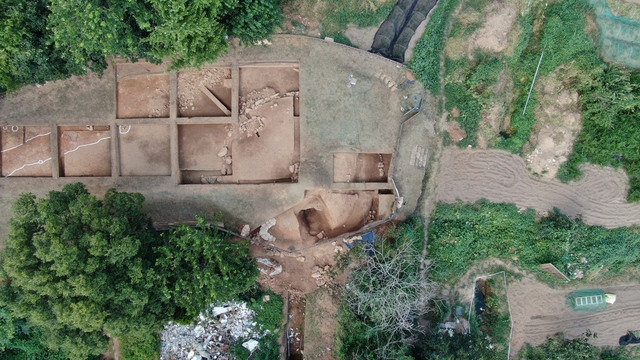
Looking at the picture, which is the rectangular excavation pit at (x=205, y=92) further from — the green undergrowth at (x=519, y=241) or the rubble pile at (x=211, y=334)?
the green undergrowth at (x=519, y=241)

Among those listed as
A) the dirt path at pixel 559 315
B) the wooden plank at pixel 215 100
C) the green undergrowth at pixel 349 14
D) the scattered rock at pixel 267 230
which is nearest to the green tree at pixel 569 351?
the dirt path at pixel 559 315

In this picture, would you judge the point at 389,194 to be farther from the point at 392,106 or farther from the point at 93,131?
the point at 93,131

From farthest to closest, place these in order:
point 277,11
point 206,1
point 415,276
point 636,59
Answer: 1. point 636,59
2. point 415,276
3. point 277,11
4. point 206,1

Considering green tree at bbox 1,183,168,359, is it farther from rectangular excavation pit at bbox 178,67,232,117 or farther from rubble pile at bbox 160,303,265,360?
rectangular excavation pit at bbox 178,67,232,117

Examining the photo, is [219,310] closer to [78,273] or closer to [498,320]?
[78,273]

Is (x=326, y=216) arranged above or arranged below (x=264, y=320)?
above

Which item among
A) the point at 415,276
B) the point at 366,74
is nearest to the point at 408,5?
the point at 366,74

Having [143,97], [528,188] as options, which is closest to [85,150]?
[143,97]
